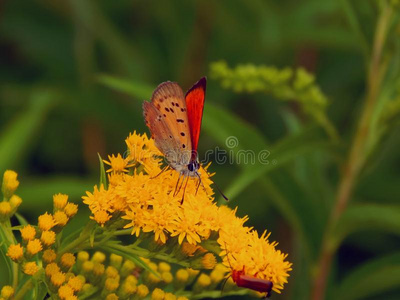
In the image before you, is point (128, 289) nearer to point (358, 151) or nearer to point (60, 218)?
point (60, 218)

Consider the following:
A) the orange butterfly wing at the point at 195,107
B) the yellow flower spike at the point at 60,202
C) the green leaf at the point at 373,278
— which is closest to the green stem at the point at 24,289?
the yellow flower spike at the point at 60,202

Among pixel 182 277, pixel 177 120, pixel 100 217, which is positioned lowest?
pixel 100 217

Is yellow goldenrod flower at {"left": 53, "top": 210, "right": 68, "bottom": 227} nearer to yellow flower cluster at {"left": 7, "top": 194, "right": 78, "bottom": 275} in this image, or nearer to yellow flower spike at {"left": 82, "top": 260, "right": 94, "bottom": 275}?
yellow flower cluster at {"left": 7, "top": 194, "right": 78, "bottom": 275}

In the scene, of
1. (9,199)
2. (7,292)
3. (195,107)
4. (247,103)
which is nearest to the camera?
(7,292)

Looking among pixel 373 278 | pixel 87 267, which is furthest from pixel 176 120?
pixel 373 278

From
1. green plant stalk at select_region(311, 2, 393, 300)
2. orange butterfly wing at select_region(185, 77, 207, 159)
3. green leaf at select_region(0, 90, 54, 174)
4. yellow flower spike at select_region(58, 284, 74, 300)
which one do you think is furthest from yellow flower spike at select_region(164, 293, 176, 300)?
green leaf at select_region(0, 90, 54, 174)

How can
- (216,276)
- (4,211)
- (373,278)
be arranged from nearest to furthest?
(4,211) → (216,276) → (373,278)

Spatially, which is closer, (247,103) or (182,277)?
(182,277)
